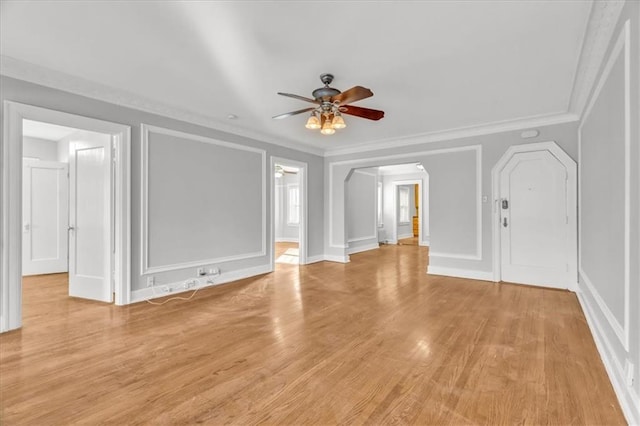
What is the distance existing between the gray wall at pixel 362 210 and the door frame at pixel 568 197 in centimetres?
375

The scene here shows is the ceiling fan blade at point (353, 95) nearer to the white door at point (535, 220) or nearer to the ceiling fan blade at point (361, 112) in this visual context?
the ceiling fan blade at point (361, 112)

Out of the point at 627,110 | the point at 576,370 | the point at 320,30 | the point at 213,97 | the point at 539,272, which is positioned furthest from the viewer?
the point at 539,272

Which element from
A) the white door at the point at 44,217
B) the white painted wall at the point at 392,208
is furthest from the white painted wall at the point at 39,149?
the white painted wall at the point at 392,208

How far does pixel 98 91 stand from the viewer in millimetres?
3539

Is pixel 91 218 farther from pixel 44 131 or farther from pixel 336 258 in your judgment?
pixel 336 258

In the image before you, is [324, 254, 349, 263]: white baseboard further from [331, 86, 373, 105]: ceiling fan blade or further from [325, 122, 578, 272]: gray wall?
[331, 86, 373, 105]: ceiling fan blade

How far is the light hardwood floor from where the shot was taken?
1.76 metres

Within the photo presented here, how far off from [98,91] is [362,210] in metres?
6.67

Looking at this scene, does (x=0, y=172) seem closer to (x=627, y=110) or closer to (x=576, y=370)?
(x=627, y=110)

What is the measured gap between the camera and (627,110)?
1772mm

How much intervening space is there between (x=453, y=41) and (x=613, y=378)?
2.71 metres

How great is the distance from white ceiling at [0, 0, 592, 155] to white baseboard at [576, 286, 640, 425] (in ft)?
7.69

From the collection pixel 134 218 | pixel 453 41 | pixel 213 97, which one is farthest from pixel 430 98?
pixel 134 218

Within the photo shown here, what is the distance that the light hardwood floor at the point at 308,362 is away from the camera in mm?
1763
